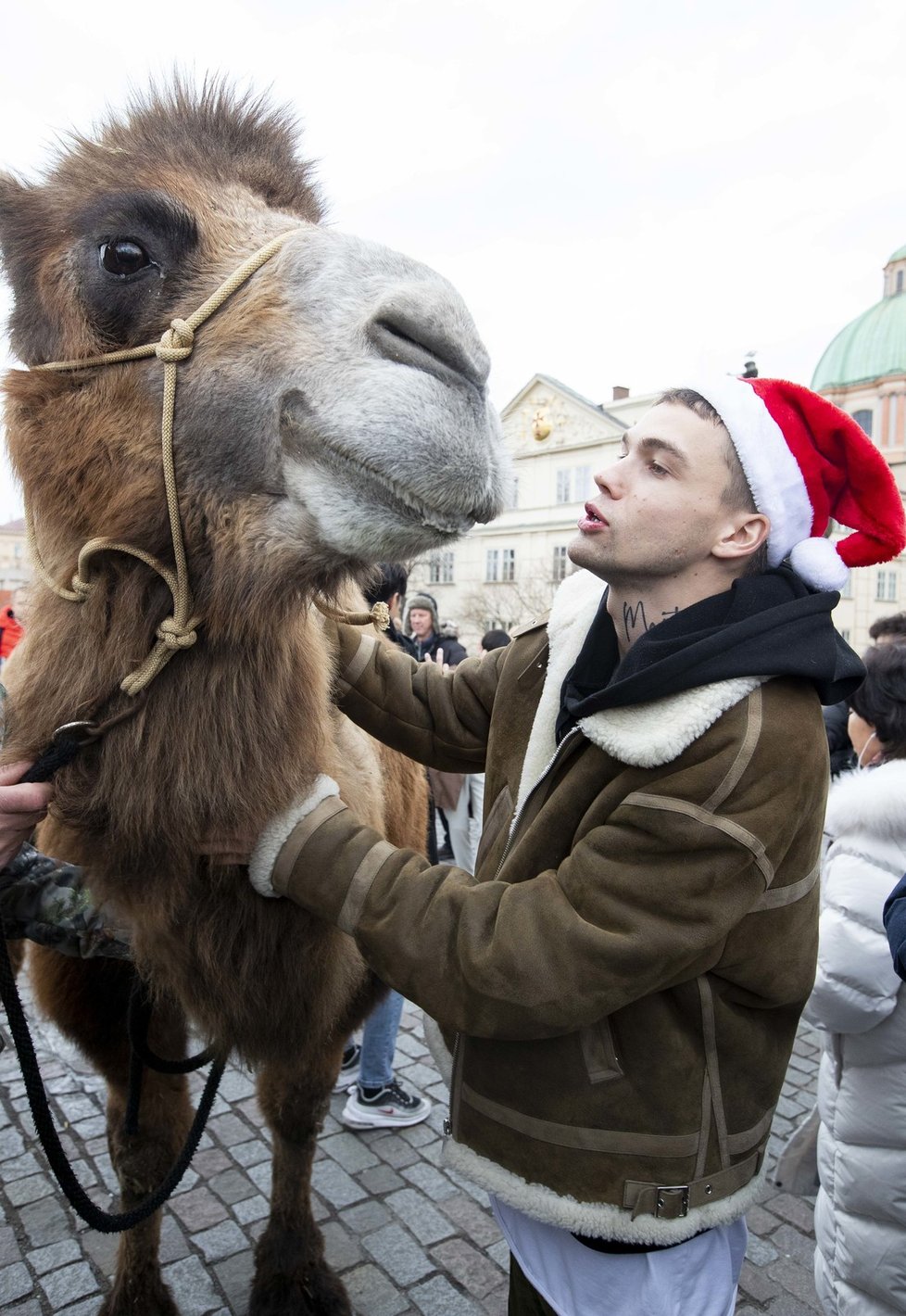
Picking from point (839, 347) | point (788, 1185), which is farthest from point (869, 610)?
point (788, 1185)

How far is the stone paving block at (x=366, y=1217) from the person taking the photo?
10.6 ft

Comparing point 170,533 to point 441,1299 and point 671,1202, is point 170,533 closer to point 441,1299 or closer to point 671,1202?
point 671,1202

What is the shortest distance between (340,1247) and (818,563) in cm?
296

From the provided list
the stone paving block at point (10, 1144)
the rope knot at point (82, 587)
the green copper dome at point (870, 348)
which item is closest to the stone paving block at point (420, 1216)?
the stone paving block at point (10, 1144)

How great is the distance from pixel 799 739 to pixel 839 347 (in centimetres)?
5563

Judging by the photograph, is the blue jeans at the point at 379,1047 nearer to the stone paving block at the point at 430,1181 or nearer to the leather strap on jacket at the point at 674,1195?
the stone paving block at the point at 430,1181

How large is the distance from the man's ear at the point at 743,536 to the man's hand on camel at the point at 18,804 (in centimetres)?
133

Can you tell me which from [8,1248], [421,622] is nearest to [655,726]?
[8,1248]

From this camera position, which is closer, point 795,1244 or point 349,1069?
point 795,1244

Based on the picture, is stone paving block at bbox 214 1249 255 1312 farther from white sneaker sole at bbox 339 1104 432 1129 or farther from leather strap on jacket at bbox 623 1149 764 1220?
leather strap on jacket at bbox 623 1149 764 1220

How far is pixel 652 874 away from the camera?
141 centimetres

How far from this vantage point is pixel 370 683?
7.27 feet

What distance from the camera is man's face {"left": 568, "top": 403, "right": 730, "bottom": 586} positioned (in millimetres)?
1567

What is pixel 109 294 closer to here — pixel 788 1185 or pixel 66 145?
pixel 66 145
